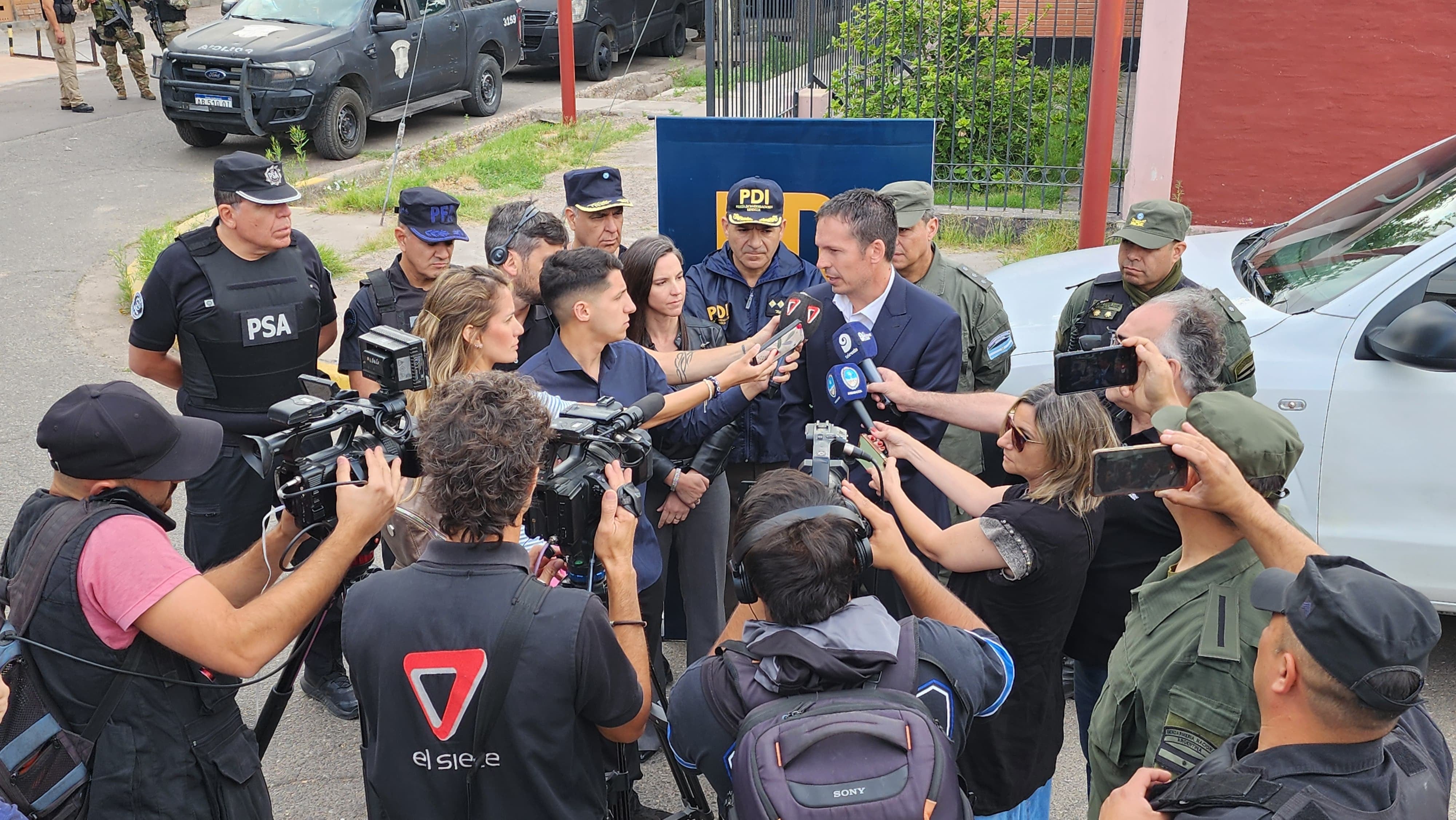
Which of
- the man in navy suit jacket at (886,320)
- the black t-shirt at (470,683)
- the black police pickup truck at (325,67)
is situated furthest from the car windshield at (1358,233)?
the black police pickup truck at (325,67)

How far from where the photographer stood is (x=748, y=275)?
16.0ft

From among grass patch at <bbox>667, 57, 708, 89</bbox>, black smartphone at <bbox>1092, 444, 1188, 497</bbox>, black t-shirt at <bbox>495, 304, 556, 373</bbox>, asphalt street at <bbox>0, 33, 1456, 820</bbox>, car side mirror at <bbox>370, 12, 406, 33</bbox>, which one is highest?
car side mirror at <bbox>370, 12, 406, 33</bbox>

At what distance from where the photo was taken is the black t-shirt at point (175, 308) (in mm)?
4227

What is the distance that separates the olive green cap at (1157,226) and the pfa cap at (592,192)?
7.08 feet

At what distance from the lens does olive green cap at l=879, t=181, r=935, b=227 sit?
4.78 m

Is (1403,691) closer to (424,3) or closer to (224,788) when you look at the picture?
(224,788)

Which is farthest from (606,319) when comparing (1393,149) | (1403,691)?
(1393,149)

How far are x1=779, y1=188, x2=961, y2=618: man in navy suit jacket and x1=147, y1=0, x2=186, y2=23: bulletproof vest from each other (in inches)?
527

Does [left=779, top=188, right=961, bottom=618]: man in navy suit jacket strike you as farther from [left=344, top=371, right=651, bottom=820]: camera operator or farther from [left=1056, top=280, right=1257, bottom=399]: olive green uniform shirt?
[left=344, top=371, right=651, bottom=820]: camera operator

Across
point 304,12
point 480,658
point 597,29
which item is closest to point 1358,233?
point 480,658

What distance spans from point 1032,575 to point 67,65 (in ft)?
47.8

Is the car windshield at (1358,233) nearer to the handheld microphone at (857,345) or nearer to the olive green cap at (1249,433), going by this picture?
the handheld microphone at (857,345)

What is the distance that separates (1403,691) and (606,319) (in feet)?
8.15

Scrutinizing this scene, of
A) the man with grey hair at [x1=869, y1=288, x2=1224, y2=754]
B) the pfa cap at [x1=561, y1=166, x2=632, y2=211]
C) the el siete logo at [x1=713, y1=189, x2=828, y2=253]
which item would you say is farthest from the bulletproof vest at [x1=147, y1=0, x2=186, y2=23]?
the man with grey hair at [x1=869, y1=288, x2=1224, y2=754]
